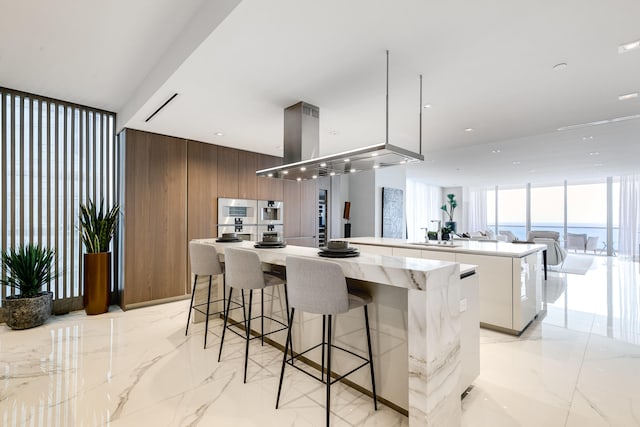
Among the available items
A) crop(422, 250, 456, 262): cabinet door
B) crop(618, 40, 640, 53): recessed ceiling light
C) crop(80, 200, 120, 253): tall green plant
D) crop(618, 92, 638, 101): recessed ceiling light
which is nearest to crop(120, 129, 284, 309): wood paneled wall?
crop(80, 200, 120, 253): tall green plant

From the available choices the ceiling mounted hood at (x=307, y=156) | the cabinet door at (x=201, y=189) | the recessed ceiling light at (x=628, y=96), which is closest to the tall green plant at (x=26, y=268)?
the cabinet door at (x=201, y=189)

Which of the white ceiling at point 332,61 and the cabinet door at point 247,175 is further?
the cabinet door at point 247,175

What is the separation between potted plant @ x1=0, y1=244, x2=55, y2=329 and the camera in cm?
320

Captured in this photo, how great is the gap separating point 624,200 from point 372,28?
484 inches

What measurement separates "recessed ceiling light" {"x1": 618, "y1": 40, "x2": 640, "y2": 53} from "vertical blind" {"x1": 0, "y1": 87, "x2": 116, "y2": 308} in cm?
541

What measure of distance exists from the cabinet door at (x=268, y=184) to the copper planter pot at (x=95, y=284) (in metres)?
2.45

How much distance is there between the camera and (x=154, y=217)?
4121mm

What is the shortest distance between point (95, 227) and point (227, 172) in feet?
6.33

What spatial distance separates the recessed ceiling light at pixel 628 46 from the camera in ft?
6.60

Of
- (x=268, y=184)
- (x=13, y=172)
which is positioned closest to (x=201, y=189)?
(x=268, y=184)

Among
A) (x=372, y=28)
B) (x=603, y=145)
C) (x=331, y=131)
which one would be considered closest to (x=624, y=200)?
(x=603, y=145)

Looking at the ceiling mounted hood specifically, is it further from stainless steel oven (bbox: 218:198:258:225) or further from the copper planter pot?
the copper planter pot

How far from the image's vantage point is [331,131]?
4.13 meters

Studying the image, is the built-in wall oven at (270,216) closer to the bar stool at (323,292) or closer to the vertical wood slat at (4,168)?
the vertical wood slat at (4,168)
